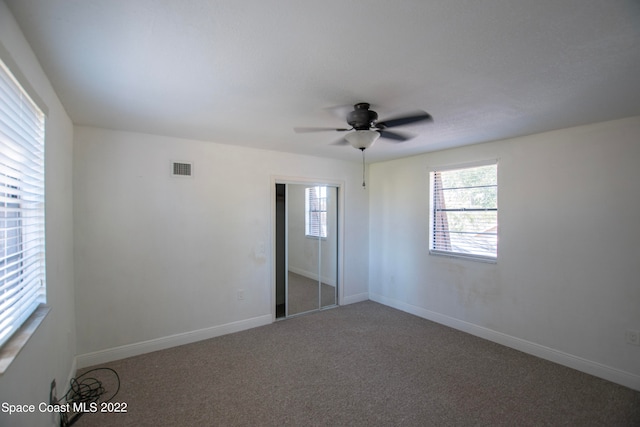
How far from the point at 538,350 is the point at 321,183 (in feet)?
10.9

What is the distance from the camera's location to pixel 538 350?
314 cm

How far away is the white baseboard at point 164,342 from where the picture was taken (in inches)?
116

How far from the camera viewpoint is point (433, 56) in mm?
1617

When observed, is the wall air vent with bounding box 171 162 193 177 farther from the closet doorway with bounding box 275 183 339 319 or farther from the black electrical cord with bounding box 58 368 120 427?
the black electrical cord with bounding box 58 368 120 427

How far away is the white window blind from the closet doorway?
2582 mm

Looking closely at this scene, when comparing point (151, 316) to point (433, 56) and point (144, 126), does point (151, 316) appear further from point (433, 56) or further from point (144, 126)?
point (433, 56)

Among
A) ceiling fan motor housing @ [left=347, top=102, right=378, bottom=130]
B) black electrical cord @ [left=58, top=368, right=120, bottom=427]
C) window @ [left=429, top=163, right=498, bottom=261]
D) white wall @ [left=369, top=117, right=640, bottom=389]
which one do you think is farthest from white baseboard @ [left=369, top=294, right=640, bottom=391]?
black electrical cord @ [left=58, top=368, right=120, bottom=427]

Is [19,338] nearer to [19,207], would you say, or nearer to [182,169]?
[19,207]

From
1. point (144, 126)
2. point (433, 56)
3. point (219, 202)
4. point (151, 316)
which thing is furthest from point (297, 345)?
point (433, 56)

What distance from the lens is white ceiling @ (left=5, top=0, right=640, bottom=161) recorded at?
126 centimetres

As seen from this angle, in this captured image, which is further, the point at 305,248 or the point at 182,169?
→ the point at 305,248

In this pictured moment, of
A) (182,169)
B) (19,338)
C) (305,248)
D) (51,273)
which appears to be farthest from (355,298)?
(19,338)

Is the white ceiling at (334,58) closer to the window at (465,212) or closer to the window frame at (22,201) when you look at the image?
Answer: the window frame at (22,201)

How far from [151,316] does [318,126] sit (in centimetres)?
274
